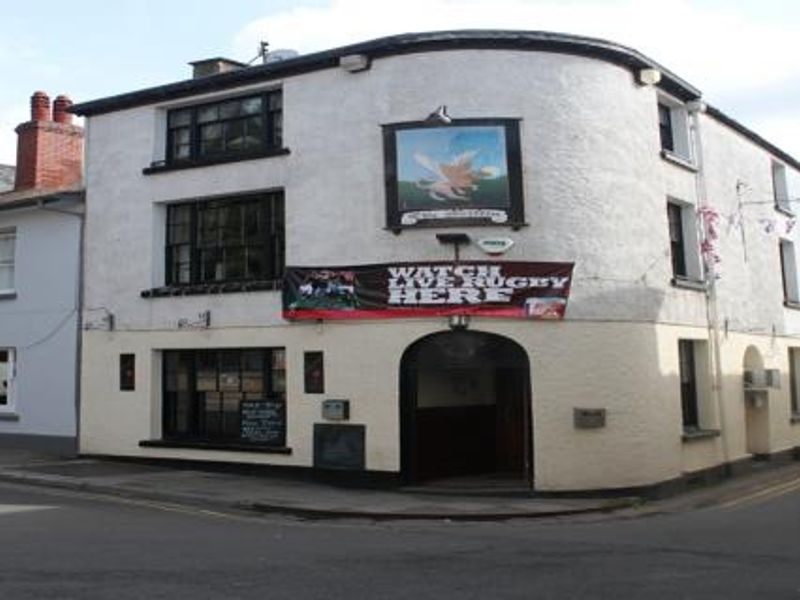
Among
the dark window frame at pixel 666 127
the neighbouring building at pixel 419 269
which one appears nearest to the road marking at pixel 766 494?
the neighbouring building at pixel 419 269

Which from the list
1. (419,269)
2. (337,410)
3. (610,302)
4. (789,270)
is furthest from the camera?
(789,270)

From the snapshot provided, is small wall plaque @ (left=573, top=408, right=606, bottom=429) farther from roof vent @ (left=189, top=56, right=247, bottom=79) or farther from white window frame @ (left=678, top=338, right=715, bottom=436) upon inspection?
roof vent @ (left=189, top=56, right=247, bottom=79)

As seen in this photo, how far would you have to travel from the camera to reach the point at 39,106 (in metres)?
25.6

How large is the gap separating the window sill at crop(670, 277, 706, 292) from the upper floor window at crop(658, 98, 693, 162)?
254cm

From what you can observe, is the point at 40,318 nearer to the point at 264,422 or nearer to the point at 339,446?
the point at 264,422

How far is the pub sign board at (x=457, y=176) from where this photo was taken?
16.8m

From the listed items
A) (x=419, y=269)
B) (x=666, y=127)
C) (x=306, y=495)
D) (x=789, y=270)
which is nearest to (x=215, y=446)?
(x=306, y=495)

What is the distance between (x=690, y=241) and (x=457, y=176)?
6261 mm

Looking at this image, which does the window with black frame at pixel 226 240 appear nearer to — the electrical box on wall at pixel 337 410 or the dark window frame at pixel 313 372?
the dark window frame at pixel 313 372

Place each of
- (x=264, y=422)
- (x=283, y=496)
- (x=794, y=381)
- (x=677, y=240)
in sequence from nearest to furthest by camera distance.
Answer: (x=283, y=496) → (x=264, y=422) → (x=677, y=240) → (x=794, y=381)

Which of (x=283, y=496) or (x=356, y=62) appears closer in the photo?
(x=283, y=496)

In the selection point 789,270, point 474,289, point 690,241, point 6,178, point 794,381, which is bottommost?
point 794,381

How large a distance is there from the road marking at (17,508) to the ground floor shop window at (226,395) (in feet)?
16.3

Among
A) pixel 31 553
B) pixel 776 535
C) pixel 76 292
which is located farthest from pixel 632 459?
pixel 76 292
